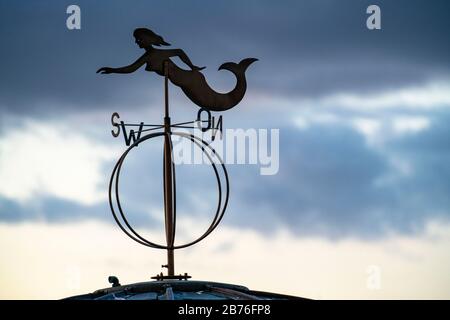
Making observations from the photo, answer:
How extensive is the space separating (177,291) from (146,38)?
202 inches

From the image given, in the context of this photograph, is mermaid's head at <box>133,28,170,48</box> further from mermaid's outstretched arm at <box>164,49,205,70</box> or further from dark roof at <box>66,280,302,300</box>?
dark roof at <box>66,280,302,300</box>

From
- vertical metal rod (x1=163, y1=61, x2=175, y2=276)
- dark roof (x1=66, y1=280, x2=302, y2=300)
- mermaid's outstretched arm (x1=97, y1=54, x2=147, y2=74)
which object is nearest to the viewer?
dark roof (x1=66, y1=280, x2=302, y2=300)

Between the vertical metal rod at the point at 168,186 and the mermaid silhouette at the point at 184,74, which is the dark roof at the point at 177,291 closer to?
the vertical metal rod at the point at 168,186

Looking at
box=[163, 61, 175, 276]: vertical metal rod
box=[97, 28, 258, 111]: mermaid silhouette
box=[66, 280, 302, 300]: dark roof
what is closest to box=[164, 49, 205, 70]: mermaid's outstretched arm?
box=[97, 28, 258, 111]: mermaid silhouette

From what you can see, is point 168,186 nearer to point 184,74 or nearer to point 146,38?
point 184,74

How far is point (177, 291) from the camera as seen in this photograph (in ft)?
51.7

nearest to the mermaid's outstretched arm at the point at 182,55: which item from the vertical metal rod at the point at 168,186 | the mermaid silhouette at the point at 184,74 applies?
the mermaid silhouette at the point at 184,74

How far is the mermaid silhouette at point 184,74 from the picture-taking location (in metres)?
18.5

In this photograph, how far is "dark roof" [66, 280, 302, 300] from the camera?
15398 millimetres

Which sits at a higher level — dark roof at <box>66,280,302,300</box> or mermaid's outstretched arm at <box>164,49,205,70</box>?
mermaid's outstretched arm at <box>164,49,205,70</box>

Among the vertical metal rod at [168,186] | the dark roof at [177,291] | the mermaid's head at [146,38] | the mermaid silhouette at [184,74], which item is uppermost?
the mermaid's head at [146,38]

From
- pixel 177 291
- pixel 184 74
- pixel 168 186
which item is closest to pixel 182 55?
pixel 184 74
